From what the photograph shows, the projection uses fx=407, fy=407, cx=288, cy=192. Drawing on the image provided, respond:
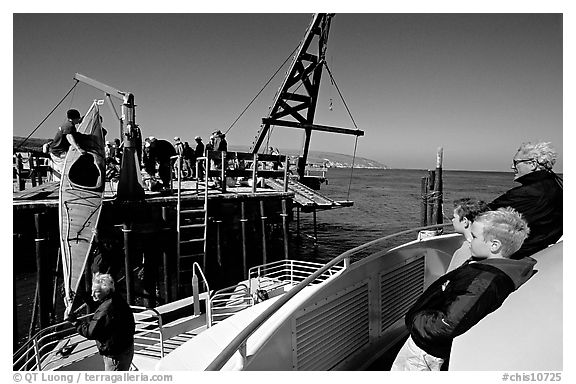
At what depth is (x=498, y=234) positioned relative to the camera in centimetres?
141

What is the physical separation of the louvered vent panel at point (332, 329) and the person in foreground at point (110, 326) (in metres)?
0.88

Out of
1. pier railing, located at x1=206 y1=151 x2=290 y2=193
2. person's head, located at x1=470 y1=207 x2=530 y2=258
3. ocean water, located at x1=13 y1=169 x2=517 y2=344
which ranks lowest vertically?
ocean water, located at x1=13 y1=169 x2=517 y2=344

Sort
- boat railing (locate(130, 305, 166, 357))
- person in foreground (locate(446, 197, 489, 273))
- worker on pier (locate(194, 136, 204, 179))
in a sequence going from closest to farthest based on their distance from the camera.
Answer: person in foreground (locate(446, 197, 489, 273)), boat railing (locate(130, 305, 166, 357)), worker on pier (locate(194, 136, 204, 179))

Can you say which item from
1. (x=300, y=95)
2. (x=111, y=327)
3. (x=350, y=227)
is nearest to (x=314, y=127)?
(x=300, y=95)

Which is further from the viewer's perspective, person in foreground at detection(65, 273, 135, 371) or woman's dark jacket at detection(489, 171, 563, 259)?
person in foreground at detection(65, 273, 135, 371)

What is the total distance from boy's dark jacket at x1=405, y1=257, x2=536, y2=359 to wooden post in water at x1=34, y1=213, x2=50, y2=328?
4267 millimetres

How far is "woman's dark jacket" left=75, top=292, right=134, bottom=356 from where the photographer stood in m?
1.95

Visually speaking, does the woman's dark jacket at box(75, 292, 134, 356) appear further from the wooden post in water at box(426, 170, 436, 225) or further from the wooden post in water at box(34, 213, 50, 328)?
the wooden post in water at box(426, 170, 436, 225)

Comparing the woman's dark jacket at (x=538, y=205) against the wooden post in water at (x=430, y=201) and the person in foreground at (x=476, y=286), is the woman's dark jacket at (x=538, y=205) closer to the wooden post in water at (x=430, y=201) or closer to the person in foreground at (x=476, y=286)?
the person in foreground at (x=476, y=286)

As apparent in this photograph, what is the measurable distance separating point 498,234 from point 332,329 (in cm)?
99

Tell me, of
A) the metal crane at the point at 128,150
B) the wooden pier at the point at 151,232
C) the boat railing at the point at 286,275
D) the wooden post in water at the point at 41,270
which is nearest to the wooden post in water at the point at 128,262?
the wooden pier at the point at 151,232

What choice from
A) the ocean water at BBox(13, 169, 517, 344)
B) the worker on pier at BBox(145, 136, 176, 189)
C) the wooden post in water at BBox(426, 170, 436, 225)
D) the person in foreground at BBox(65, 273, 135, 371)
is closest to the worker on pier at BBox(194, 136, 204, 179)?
the worker on pier at BBox(145, 136, 176, 189)
